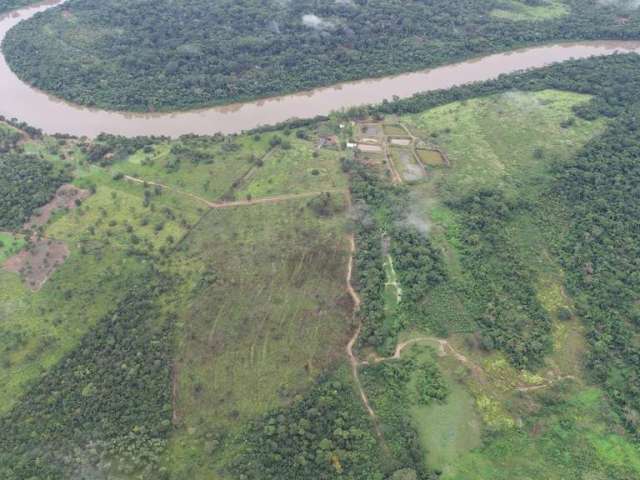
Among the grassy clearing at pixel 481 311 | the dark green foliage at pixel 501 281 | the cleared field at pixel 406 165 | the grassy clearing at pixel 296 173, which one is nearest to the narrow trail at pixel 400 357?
the grassy clearing at pixel 481 311

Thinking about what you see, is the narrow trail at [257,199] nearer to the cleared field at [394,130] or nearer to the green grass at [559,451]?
the cleared field at [394,130]

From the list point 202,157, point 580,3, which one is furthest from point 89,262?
point 580,3

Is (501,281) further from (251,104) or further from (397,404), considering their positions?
(251,104)

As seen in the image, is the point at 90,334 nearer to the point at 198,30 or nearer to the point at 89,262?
the point at 89,262

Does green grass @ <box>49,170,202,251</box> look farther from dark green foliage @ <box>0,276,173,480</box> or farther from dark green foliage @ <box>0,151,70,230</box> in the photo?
dark green foliage @ <box>0,276,173,480</box>

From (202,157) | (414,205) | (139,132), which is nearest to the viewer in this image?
(414,205)
